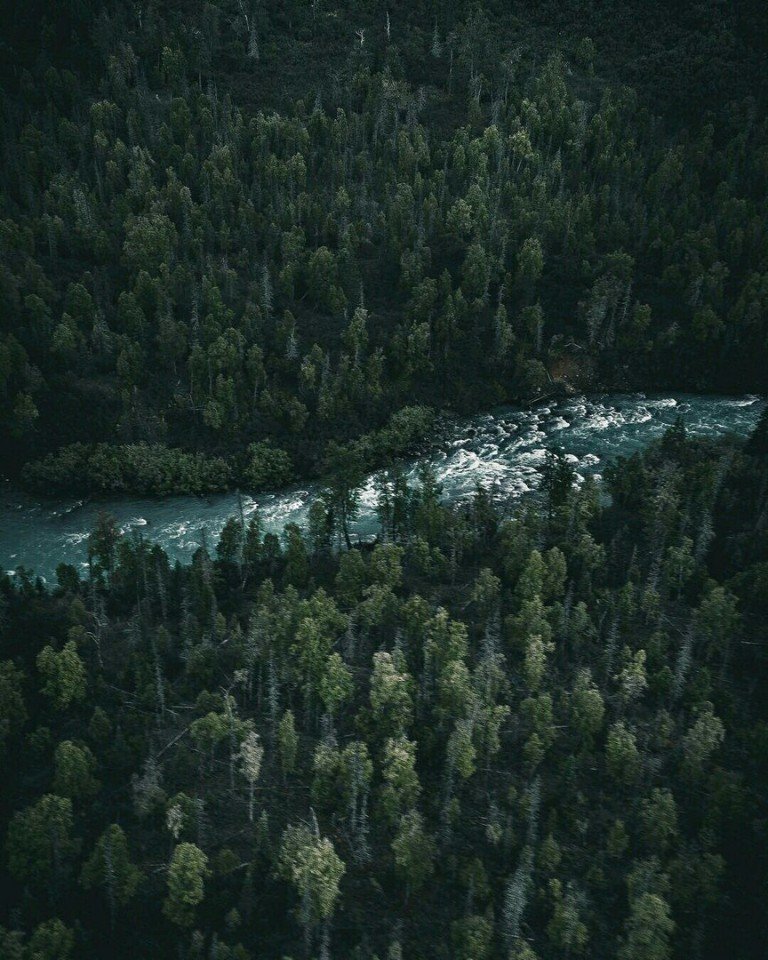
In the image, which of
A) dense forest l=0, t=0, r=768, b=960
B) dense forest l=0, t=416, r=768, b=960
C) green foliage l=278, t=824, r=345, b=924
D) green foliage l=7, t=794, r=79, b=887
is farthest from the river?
green foliage l=278, t=824, r=345, b=924

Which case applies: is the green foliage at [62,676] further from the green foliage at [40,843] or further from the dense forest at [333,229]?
the dense forest at [333,229]

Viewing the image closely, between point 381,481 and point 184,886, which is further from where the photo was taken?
point 381,481

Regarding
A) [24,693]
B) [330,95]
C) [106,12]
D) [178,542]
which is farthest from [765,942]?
[106,12]

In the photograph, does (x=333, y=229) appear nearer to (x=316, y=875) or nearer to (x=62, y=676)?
(x=62, y=676)

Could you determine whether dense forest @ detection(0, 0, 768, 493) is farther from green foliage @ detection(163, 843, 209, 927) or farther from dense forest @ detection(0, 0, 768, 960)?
green foliage @ detection(163, 843, 209, 927)

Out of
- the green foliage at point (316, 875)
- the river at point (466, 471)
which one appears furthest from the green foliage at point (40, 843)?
the river at point (466, 471)

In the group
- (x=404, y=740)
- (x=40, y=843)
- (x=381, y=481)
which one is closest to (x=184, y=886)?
(x=40, y=843)
